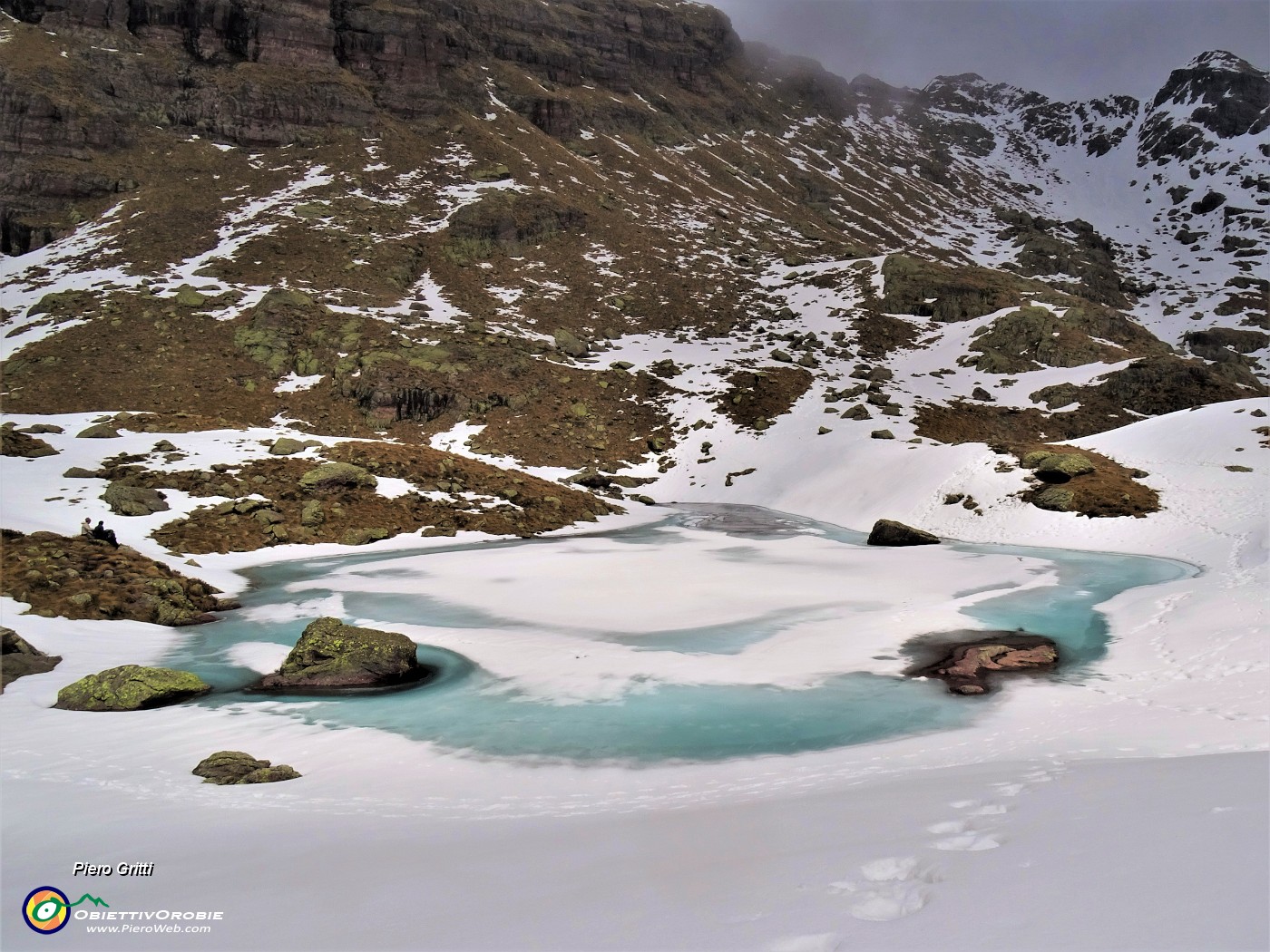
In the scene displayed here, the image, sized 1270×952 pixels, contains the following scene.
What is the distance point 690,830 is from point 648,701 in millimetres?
4283

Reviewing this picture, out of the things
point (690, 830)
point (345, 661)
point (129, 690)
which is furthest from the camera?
point (345, 661)

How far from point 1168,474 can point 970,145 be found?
16126 centimetres

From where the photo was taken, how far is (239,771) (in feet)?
23.2

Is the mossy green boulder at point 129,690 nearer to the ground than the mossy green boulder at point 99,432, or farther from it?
nearer to the ground

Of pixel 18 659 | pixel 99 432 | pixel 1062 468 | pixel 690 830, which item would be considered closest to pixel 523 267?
pixel 99 432

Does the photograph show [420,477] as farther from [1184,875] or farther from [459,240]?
[459,240]

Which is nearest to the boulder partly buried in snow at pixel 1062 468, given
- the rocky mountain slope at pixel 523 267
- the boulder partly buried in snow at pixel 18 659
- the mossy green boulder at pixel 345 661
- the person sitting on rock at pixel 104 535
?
the rocky mountain slope at pixel 523 267

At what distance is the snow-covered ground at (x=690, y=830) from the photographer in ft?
11.5

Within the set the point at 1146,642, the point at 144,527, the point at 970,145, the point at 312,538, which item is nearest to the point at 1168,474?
the point at 1146,642

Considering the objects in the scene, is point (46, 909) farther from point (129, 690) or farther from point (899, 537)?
point (899, 537)

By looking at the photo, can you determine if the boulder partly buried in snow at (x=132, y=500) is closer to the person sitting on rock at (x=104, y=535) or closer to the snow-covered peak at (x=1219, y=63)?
the person sitting on rock at (x=104, y=535)

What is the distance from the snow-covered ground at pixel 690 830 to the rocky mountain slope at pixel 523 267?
16.0 metres

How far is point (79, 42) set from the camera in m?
70.1

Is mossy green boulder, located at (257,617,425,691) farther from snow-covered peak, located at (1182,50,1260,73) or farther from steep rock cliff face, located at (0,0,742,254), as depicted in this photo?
snow-covered peak, located at (1182,50,1260,73)
